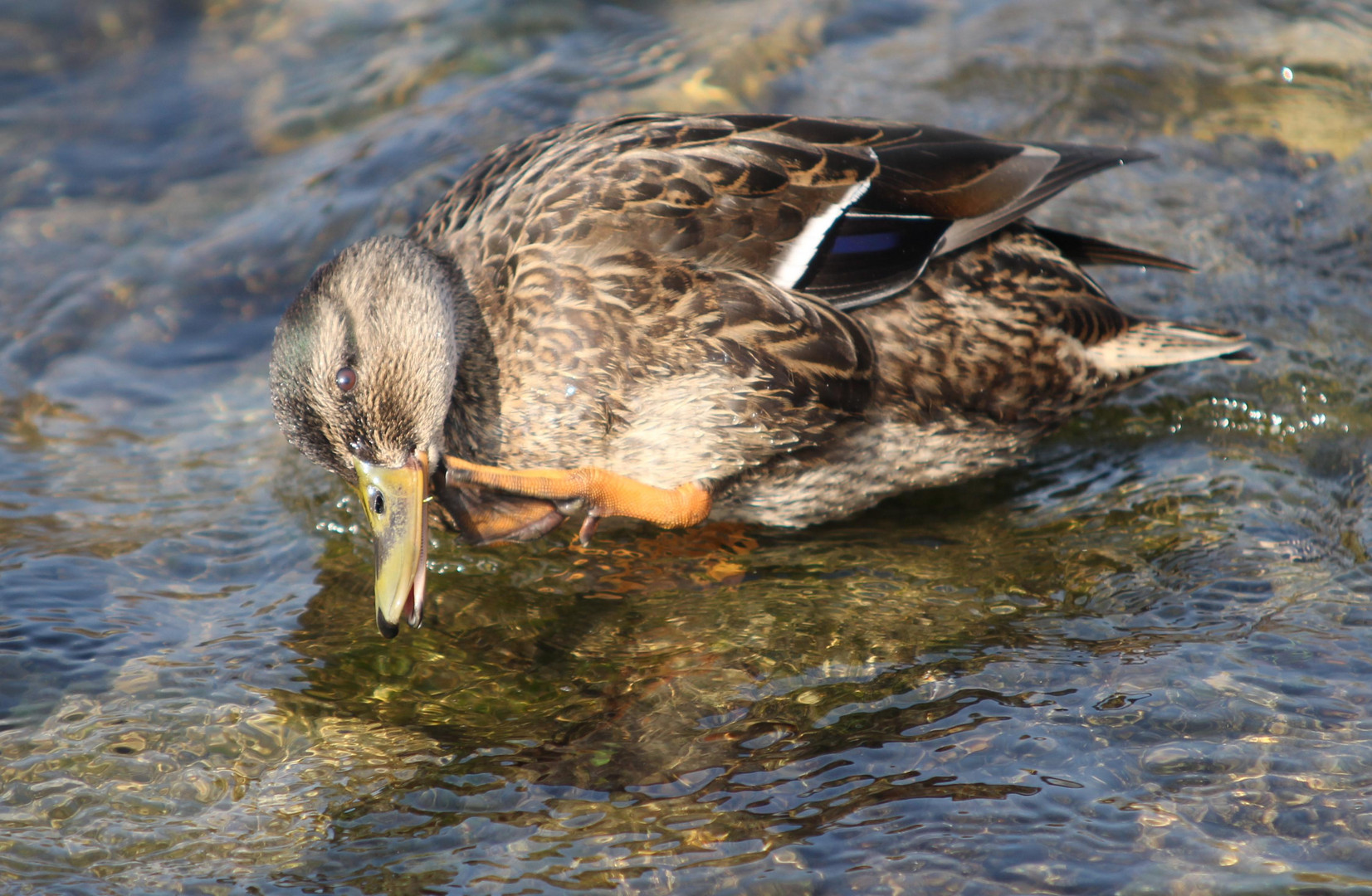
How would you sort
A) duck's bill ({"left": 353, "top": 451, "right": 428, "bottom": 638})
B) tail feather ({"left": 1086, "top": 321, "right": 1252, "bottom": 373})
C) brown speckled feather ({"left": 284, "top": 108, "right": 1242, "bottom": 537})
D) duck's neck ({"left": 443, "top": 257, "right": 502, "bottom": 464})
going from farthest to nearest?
1. tail feather ({"left": 1086, "top": 321, "right": 1252, "bottom": 373})
2. duck's neck ({"left": 443, "top": 257, "right": 502, "bottom": 464})
3. brown speckled feather ({"left": 284, "top": 108, "right": 1242, "bottom": 537})
4. duck's bill ({"left": 353, "top": 451, "right": 428, "bottom": 638})

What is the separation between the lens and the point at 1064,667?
13.6ft

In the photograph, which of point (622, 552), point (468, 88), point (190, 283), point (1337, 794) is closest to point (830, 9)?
point (468, 88)

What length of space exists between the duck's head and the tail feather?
2.71 m

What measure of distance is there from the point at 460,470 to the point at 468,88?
15.4ft

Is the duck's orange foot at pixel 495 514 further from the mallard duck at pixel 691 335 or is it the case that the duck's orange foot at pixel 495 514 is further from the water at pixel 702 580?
the water at pixel 702 580

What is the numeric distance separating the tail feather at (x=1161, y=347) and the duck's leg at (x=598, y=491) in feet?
6.02

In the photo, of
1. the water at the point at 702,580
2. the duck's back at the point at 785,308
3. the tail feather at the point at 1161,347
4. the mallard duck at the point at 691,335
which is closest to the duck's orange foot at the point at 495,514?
the mallard duck at the point at 691,335

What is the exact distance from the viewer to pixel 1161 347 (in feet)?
17.4

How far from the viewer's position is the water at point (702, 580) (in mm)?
3553

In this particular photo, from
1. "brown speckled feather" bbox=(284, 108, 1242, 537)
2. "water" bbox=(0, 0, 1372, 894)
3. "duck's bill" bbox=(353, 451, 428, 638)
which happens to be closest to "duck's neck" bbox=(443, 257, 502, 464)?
"brown speckled feather" bbox=(284, 108, 1242, 537)

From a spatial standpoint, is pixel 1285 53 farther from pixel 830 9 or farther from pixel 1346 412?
pixel 1346 412

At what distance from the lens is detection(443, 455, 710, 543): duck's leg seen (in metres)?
4.70

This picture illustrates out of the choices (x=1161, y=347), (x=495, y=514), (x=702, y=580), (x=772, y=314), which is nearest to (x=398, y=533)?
(x=495, y=514)

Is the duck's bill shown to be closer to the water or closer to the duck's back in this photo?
the water
